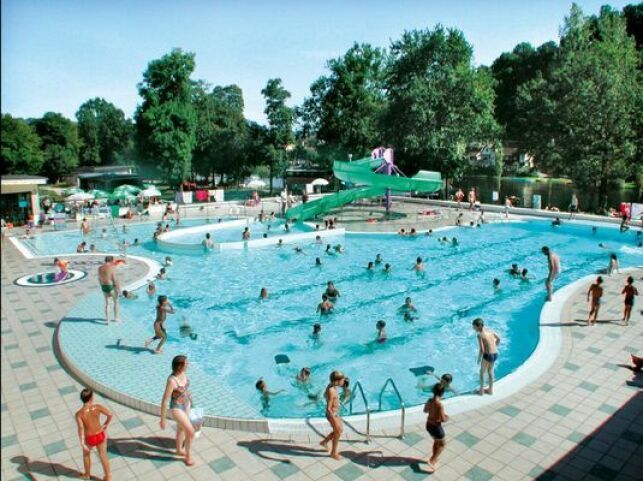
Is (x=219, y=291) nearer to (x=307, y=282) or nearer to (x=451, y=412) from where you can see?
(x=307, y=282)

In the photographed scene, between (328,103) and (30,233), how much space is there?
2825 cm

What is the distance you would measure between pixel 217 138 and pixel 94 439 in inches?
1813

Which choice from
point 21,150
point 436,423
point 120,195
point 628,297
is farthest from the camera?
point 21,150

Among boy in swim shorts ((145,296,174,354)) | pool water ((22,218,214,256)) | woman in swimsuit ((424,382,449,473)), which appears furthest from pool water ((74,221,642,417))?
woman in swimsuit ((424,382,449,473))

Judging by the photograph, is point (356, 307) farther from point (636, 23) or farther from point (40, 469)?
point (636, 23)

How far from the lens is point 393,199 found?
136 feet

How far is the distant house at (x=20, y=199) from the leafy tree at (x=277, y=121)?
64.9ft

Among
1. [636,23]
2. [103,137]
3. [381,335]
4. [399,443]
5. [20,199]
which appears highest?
[636,23]

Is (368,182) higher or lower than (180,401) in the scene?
higher

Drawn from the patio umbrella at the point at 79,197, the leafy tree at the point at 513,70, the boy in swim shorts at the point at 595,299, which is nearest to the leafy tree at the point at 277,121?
the patio umbrella at the point at 79,197

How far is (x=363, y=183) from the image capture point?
96.2 ft

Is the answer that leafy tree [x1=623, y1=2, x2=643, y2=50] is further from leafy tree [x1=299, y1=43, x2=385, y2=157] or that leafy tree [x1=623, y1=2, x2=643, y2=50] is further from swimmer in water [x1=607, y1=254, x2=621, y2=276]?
swimmer in water [x1=607, y1=254, x2=621, y2=276]

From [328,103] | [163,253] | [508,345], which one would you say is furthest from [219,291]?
[328,103]

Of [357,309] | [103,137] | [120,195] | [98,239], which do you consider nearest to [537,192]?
[120,195]
